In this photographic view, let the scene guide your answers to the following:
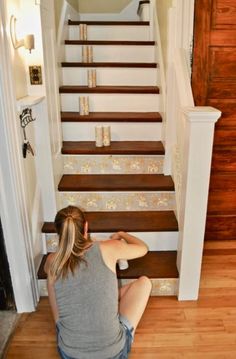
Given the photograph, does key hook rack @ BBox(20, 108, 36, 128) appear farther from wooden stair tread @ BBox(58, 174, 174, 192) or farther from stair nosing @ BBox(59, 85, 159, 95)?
stair nosing @ BBox(59, 85, 159, 95)

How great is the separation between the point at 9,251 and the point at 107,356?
0.78 metres

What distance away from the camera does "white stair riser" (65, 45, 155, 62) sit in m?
3.14

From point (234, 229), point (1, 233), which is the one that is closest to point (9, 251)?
point (1, 233)

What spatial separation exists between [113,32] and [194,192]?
2290mm

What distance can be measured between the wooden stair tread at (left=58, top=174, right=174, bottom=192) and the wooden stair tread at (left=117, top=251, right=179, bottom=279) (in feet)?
1.55

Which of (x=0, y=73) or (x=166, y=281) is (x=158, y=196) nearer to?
(x=166, y=281)

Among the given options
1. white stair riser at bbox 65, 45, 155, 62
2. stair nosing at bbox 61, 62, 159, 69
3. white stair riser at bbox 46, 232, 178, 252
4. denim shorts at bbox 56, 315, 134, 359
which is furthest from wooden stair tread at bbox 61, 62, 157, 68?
denim shorts at bbox 56, 315, 134, 359

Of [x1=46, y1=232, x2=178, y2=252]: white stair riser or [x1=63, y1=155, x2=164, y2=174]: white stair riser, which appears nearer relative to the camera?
[x1=46, y1=232, x2=178, y2=252]: white stair riser

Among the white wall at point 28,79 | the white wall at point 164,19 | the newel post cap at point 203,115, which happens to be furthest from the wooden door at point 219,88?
the white wall at point 28,79

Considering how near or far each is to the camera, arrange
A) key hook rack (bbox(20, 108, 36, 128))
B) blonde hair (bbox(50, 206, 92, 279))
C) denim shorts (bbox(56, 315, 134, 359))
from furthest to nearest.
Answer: key hook rack (bbox(20, 108, 36, 128)), denim shorts (bbox(56, 315, 134, 359)), blonde hair (bbox(50, 206, 92, 279))

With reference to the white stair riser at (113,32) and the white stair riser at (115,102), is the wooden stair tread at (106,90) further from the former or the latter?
the white stair riser at (113,32)

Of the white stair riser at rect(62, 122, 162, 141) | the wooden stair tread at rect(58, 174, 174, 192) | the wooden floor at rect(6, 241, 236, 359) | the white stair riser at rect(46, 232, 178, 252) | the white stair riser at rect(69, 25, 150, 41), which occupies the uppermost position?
the white stair riser at rect(69, 25, 150, 41)

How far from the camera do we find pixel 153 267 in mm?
2141

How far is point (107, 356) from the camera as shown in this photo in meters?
1.46
